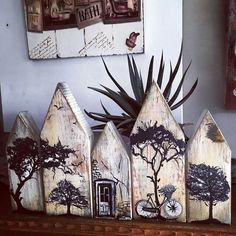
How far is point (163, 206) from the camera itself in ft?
1.84

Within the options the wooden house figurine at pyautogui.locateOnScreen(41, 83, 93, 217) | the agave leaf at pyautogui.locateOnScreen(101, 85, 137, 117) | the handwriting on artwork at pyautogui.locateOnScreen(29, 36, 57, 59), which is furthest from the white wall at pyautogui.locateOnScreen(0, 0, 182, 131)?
the wooden house figurine at pyautogui.locateOnScreen(41, 83, 93, 217)

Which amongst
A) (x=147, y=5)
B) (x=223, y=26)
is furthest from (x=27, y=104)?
(x=223, y=26)

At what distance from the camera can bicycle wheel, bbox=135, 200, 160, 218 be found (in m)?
0.56

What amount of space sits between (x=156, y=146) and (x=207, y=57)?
36 centimetres

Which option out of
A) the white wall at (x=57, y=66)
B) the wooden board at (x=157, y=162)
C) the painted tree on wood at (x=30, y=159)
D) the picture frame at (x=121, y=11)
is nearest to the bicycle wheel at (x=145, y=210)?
the wooden board at (x=157, y=162)

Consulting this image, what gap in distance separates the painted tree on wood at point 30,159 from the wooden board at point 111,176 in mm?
48

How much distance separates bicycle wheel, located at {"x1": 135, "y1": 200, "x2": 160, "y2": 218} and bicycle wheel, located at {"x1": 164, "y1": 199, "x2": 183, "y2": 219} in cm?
2

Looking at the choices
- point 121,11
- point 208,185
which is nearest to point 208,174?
point 208,185

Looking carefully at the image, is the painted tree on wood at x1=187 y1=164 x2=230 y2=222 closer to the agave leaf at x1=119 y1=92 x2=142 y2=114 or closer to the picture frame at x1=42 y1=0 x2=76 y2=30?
the agave leaf at x1=119 y1=92 x2=142 y2=114

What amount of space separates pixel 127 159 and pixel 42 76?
370 mm

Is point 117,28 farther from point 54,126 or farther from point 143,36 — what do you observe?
point 54,126

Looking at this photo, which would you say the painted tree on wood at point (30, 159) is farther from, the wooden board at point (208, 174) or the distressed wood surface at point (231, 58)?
the distressed wood surface at point (231, 58)

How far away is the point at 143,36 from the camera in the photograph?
75 cm

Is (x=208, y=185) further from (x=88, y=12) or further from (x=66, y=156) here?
(x=88, y=12)
